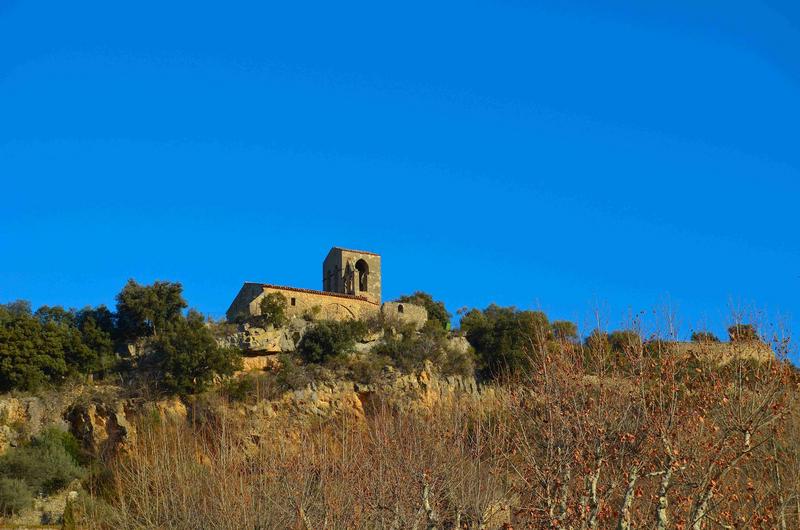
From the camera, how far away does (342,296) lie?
1970 inches

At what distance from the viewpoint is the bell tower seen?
5341cm

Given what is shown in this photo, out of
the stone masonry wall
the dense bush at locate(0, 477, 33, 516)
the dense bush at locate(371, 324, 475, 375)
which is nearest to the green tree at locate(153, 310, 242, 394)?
the stone masonry wall

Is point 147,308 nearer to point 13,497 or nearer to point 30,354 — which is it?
point 30,354

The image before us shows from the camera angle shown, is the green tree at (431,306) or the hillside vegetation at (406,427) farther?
the green tree at (431,306)

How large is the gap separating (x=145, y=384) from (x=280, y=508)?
20.4m

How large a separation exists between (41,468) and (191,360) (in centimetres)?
800

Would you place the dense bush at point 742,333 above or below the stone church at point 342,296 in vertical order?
below

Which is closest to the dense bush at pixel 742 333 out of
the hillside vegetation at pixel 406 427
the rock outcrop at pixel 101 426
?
the hillside vegetation at pixel 406 427

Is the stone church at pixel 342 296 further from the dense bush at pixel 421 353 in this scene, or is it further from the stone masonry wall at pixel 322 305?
the dense bush at pixel 421 353

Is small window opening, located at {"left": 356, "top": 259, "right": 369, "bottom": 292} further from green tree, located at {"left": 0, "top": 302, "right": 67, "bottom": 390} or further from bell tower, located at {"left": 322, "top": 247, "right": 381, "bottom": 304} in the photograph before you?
green tree, located at {"left": 0, "top": 302, "right": 67, "bottom": 390}

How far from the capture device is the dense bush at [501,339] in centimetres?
4556

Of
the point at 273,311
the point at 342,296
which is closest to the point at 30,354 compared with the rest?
the point at 273,311

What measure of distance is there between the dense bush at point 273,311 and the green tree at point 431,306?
9.42 meters

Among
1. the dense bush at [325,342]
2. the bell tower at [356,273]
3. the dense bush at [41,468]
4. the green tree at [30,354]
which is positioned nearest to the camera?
the dense bush at [41,468]
